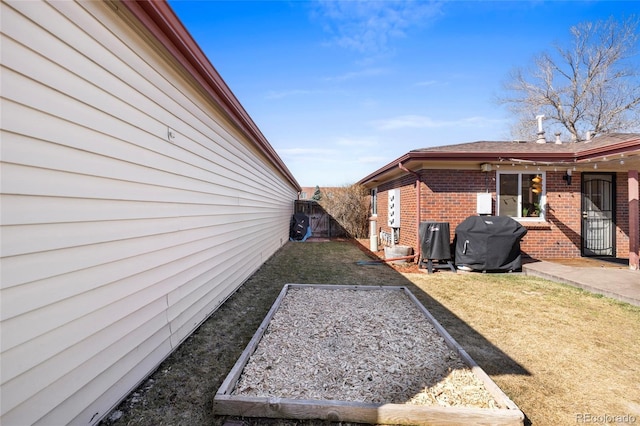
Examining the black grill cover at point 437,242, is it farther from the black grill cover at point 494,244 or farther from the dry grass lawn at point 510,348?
the dry grass lawn at point 510,348

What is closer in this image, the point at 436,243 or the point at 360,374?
the point at 360,374

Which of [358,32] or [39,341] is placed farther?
[358,32]

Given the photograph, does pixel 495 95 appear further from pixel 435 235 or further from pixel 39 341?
pixel 39 341

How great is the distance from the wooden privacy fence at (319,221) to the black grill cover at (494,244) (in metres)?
8.38

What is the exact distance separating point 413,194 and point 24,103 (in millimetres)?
7700

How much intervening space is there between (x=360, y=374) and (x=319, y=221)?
12.8 m

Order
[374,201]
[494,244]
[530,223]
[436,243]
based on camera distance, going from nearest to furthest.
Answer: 1. [494,244]
2. [436,243]
3. [530,223]
4. [374,201]

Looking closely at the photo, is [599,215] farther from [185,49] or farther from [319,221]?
[319,221]

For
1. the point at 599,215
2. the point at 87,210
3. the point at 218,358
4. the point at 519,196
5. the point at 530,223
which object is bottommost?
the point at 218,358

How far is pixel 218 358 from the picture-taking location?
2.88 metres

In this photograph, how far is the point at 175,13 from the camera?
261 cm

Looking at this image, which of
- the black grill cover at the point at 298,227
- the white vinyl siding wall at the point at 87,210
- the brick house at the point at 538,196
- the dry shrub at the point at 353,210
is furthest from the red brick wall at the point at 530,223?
the black grill cover at the point at 298,227

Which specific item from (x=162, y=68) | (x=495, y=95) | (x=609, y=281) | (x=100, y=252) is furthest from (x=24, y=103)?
(x=495, y=95)

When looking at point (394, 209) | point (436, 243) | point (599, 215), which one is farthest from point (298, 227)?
point (599, 215)
